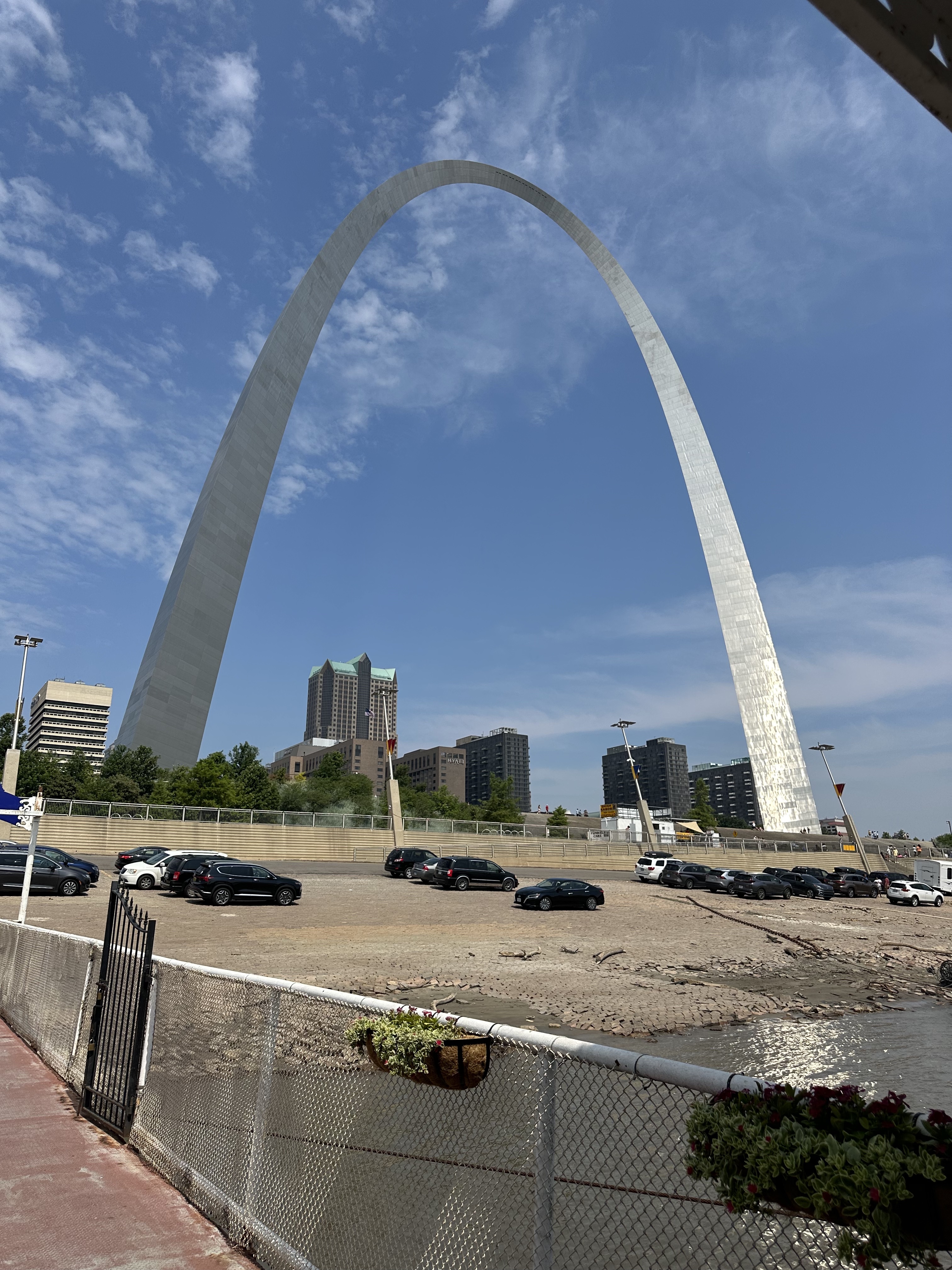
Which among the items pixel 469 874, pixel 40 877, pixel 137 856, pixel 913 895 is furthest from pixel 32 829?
pixel 913 895

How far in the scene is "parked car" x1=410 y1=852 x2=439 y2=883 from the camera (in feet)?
129

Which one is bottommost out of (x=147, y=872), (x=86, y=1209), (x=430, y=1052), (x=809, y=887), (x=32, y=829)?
(x=809, y=887)

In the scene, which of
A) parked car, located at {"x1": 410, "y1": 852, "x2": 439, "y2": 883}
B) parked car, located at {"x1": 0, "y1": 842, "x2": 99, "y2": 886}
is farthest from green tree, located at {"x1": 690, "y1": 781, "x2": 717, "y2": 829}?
parked car, located at {"x1": 0, "y1": 842, "x2": 99, "y2": 886}

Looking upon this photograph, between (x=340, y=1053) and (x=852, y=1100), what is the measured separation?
4.59 meters

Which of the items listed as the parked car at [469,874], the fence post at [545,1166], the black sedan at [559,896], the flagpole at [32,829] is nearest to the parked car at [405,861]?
the parked car at [469,874]

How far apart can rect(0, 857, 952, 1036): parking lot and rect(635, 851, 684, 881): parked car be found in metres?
9.25

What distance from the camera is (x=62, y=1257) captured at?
4.39 metres

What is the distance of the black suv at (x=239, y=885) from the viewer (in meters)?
28.3

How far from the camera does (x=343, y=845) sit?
2078 inches

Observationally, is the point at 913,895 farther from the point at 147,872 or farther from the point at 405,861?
the point at 147,872

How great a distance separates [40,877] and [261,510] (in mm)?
32145

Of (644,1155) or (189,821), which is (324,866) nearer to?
(189,821)

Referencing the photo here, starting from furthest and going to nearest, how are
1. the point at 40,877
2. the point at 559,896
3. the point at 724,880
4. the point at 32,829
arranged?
the point at 724,880 < the point at 559,896 < the point at 40,877 < the point at 32,829

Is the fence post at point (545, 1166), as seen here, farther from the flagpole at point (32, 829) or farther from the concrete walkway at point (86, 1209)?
the flagpole at point (32, 829)
